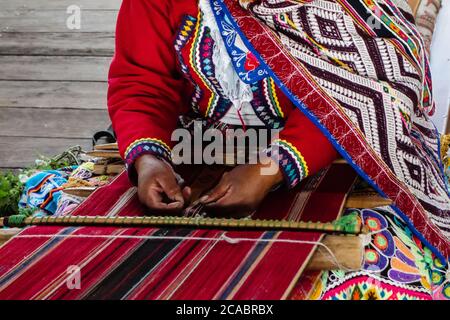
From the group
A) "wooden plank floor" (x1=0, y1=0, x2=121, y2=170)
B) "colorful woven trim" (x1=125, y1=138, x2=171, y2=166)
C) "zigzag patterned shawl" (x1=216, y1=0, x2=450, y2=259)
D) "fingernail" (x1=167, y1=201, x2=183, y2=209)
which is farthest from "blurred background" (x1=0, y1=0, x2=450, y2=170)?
"fingernail" (x1=167, y1=201, x2=183, y2=209)

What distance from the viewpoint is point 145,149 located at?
148 centimetres

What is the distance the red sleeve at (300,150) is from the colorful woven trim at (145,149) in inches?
10.4

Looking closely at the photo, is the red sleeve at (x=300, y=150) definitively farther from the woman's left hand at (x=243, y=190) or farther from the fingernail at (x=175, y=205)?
the fingernail at (x=175, y=205)

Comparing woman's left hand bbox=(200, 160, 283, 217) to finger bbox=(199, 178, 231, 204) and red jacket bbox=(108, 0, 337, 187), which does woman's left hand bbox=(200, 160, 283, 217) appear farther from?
red jacket bbox=(108, 0, 337, 187)

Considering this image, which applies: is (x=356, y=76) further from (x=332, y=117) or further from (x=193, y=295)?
(x=193, y=295)

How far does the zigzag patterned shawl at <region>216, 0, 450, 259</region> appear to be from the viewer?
1.37 m

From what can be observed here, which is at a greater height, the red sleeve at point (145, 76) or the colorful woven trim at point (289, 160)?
the red sleeve at point (145, 76)

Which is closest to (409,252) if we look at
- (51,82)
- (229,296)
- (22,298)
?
(229,296)

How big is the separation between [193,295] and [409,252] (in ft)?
1.67

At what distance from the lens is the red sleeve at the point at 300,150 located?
1367mm

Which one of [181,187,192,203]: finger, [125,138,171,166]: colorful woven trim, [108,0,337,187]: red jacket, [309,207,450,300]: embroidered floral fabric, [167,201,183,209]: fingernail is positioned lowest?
[309,207,450,300]: embroidered floral fabric

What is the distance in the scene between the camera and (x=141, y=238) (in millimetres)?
1192

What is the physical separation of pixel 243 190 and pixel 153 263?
0.92 feet

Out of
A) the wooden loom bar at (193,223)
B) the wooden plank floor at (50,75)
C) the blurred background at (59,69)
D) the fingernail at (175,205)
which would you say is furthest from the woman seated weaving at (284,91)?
the wooden plank floor at (50,75)
